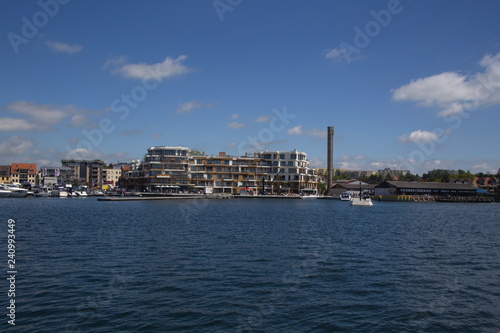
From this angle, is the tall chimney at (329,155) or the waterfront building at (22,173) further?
the waterfront building at (22,173)

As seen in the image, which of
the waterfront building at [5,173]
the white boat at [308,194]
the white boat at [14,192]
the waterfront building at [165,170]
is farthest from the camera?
the waterfront building at [5,173]

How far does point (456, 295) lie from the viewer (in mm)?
18656

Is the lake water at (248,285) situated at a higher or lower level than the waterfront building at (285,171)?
lower

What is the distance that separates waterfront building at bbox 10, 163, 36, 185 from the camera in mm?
191625

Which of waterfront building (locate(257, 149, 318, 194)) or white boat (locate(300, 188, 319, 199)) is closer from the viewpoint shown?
white boat (locate(300, 188, 319, 199))

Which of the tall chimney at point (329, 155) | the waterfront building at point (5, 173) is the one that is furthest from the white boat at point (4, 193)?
the tall chimney at point (329, 155)

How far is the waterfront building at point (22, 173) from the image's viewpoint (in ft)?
629

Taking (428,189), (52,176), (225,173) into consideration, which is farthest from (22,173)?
(428,189)

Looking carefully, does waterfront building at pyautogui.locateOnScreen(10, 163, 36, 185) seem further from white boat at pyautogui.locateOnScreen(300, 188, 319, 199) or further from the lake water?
the lake water

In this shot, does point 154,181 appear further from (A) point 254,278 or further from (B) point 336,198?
(A) point 254,278

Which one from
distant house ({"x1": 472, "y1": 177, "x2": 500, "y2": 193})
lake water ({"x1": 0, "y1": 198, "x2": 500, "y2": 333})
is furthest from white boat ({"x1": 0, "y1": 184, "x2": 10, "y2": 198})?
distant house ({"x1": 472, "y1": 177, "x2": 500, "y2": 193})

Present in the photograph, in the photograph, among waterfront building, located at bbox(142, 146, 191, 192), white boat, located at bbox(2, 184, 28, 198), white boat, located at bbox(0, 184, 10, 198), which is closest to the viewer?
white boat, located at bbox(0, 184, 10, 198)

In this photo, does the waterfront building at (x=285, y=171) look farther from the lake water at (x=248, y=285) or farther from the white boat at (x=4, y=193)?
the lake water at (x=248, y=285)

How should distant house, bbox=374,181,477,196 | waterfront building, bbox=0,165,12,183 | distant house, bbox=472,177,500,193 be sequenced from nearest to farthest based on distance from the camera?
1. distant house, bbox=374,181,477,196
2. distant house, bbox=472,177,500,193
3. waterfront building, bbox=0,165,12,183
